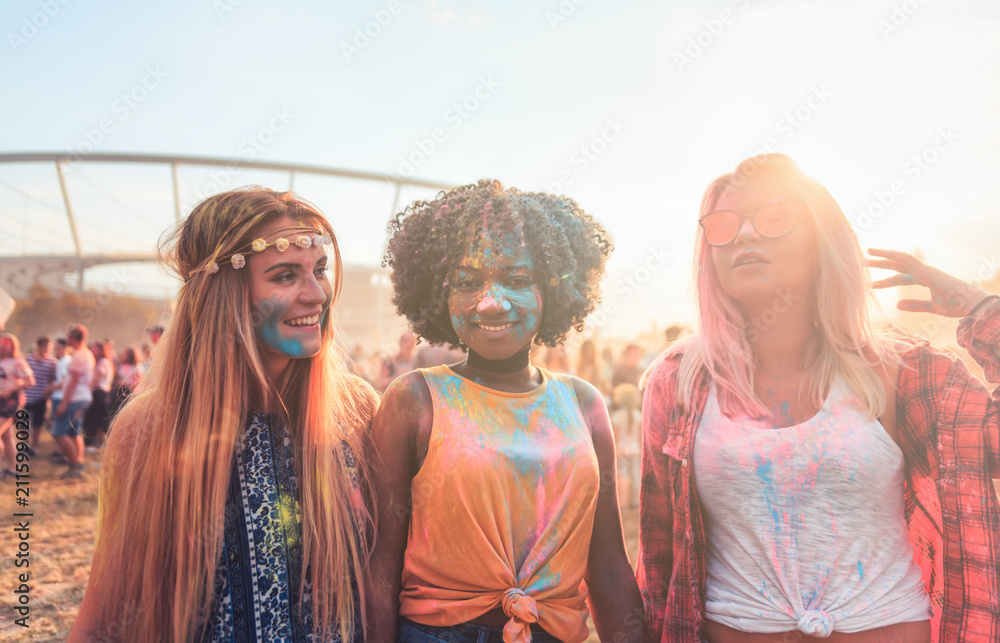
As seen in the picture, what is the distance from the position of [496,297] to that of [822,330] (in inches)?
46.8

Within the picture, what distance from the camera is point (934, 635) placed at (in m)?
1.81

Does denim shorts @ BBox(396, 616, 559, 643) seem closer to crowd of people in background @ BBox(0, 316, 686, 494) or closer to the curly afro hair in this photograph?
the curly afro hair

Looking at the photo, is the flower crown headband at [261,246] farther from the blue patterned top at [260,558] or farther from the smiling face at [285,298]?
the blue patterned top at [260,558]

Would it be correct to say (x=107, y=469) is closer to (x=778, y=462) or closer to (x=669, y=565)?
(x=669, y=565)

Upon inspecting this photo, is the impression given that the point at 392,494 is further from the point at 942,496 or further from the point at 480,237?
the point at 942,496

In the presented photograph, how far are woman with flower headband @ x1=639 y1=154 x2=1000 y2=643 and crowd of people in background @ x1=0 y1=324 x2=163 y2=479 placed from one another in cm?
717

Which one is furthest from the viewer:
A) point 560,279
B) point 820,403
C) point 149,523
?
point 560,279

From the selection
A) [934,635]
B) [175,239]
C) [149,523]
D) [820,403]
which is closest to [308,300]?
[175,239]

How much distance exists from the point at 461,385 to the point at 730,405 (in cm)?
94

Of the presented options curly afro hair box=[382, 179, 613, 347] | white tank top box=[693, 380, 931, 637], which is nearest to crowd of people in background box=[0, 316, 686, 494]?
curly afro hair box=[382, 179, 613, 347]

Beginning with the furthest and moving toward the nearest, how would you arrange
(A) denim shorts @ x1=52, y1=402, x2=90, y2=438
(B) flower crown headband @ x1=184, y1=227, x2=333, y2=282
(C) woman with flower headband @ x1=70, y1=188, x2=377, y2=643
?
(A) denim shorts @ x1=52, y1=402, x2=90, y2=438, (B) flower crown headband @ x1=184, y1=227, x2=333, y2=282, (C) woman with flower headband @ x1=70, y1=188, x2=377, y2=643

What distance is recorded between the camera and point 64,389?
28.2 ft

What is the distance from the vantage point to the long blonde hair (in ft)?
6.46

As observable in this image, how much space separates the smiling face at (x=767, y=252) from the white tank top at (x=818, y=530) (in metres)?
0.43
